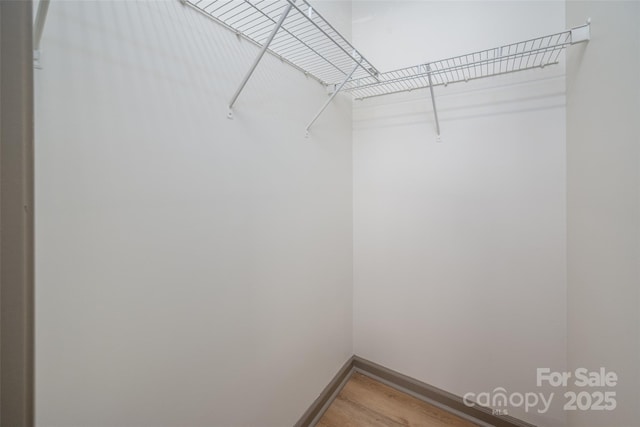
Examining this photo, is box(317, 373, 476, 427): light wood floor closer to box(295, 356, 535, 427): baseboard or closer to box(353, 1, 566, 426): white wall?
box(295, 356, 535, 427): baseboard

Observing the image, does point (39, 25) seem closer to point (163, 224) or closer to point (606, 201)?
point (163, 224)

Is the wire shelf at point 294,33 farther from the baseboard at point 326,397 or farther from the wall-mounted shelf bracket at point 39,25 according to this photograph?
the baseboard at point 326,397

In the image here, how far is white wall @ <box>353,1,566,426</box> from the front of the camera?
1.23 metres

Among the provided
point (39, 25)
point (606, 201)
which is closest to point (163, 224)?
point (39, 25)

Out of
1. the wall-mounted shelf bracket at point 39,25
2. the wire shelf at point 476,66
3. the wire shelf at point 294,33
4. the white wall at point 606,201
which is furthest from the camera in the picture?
the wire shelf at point 476,66

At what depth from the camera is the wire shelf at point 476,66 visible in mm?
1126

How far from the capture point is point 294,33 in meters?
1.24

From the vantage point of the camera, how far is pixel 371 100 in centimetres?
169

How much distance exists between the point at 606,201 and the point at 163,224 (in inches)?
56.7

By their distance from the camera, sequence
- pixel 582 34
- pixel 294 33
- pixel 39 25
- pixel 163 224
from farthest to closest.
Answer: pixel 294 33 < pixel 582 34 < pixel 163 224 < pixel 39 25

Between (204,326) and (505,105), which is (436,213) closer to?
(505,105)

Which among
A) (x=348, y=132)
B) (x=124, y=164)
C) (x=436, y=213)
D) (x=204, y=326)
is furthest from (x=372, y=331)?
(x=124, y=164)

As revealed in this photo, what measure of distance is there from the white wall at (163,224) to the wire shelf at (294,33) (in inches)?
2.4

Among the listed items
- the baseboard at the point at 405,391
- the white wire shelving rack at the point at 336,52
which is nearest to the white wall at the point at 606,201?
the white wire shelving rack at the point at 336,52
